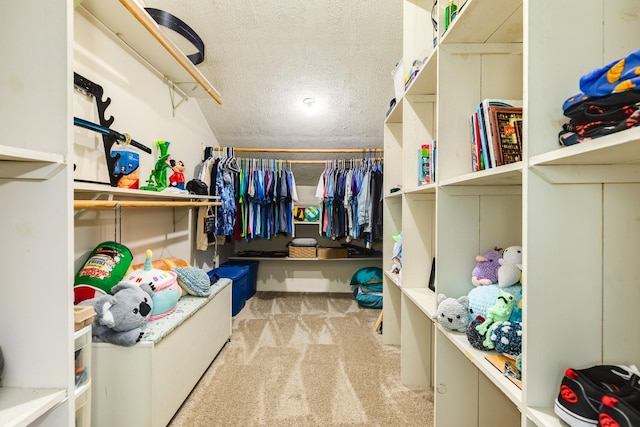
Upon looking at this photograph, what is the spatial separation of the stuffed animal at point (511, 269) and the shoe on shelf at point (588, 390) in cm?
38

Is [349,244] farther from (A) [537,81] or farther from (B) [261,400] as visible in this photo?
(A) [537,81]

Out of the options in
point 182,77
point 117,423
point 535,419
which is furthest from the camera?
point 182,77

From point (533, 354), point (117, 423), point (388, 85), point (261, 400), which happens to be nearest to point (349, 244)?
point (388, 85)

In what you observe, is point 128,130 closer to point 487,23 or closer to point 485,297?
point 487,23

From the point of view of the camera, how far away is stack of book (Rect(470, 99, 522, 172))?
0.97 metres

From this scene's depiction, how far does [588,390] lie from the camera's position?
559 mm

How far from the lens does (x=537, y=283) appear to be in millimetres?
658

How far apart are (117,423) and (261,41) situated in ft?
8.71

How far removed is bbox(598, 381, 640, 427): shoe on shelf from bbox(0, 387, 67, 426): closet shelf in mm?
1107

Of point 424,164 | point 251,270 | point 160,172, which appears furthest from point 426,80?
point 251,270

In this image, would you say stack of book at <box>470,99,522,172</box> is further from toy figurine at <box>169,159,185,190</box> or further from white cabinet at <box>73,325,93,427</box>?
toy figurine at <box>169,159,185,190</box>

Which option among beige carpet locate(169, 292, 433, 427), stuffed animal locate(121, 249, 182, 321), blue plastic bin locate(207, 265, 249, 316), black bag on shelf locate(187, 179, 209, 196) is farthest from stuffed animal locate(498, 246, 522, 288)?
blue plastic bin locate(207, 265, 249, 316)

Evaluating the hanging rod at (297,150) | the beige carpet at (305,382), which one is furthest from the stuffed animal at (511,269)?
the hanging rod at (297,150)

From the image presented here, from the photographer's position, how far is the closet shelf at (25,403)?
23.7 inches
